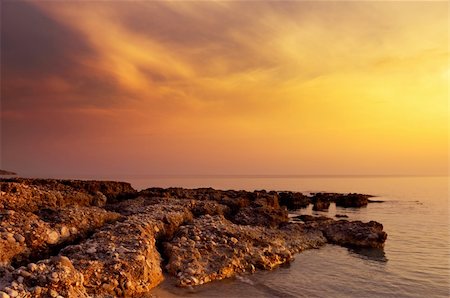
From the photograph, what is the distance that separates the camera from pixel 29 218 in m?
16.7

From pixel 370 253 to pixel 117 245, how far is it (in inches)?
697

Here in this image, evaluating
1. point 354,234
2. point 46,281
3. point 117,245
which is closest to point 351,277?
point 354,234

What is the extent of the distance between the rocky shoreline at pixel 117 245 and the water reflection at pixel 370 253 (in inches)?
36.5

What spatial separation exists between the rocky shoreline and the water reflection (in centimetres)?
93

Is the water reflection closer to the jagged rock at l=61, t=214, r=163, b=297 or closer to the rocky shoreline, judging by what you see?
the rocky shoreline

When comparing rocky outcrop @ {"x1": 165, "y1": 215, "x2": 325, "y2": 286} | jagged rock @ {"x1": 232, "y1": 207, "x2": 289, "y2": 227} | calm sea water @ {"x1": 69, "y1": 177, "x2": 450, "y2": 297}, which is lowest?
calm sea water @ {"x1": 69, "y1": 177, "x2": 450, "y2": 297}

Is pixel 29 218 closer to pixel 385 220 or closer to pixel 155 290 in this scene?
pixel 155 290

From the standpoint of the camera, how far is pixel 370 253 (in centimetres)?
2636

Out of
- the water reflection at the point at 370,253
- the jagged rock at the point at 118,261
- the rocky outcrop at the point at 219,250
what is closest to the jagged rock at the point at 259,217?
the rocky outcrop at the point at 219,250

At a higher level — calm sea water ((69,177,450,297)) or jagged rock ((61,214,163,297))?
jagged rock ((61,214,163,297))

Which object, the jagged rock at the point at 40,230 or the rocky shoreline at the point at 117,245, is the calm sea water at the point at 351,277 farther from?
the jagged rock at the point at 40,230

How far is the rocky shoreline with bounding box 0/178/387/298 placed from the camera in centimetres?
1335

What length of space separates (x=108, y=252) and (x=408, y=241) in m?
25.6

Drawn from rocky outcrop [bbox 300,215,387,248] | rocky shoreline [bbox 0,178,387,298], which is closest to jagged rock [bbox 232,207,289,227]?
rocky shoreline [bbox 0,178,387,298]
